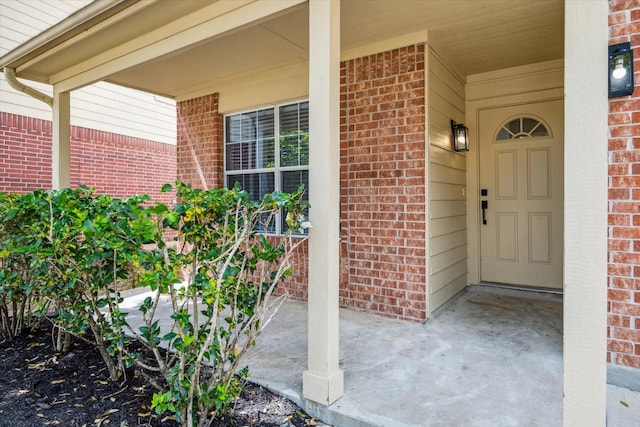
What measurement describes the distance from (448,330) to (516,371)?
0.81 meters

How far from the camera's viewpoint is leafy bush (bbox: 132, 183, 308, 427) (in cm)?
173

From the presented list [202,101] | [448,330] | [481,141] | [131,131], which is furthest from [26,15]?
[448,330]

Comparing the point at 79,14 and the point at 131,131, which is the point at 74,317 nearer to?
the point at 79,14

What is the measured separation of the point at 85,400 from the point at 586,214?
108 inches

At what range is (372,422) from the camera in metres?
1.87

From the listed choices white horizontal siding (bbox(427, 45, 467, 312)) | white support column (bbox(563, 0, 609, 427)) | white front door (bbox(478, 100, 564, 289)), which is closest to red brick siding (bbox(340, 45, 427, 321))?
white horizontal siding (bbox(427, 45, 467, 312))

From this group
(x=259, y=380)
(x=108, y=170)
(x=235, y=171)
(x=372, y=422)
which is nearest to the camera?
(x=372, y=422)

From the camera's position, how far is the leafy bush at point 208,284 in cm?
173

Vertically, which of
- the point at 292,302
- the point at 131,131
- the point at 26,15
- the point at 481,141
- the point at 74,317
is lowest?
the point at 292,302

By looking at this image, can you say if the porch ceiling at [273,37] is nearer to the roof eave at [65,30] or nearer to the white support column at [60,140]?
the roof eave at [65,30]

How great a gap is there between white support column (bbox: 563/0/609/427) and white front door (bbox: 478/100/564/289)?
3.12 m

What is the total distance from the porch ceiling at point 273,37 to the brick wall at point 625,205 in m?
0.89

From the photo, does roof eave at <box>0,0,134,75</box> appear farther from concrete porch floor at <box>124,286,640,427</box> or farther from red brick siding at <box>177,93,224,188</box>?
concrete porch floor at <box>124,286,640,427</box>

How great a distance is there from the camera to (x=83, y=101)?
573 centimetres
